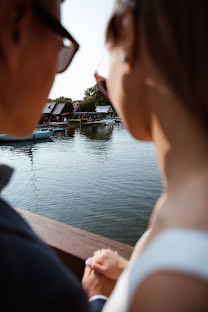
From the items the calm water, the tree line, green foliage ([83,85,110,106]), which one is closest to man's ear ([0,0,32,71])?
the calm water

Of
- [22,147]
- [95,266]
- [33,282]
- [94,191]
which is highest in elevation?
[33,282]

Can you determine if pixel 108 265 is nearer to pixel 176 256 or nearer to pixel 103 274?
pixel 103 274

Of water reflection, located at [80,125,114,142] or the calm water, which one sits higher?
water reflection, located at [80,125,114,142]

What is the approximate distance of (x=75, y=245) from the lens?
156cm

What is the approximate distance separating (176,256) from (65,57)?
81 cm

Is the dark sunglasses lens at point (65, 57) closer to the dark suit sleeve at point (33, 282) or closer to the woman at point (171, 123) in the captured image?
the woman at point (171, 123)

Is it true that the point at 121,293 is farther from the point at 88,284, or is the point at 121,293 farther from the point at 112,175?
the point at 112,175

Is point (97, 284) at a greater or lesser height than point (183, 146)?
lesser

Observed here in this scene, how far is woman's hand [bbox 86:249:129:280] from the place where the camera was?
1.12 meters

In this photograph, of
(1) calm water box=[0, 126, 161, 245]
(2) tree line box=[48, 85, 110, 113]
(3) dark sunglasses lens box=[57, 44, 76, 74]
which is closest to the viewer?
(3) dark sunglasses lens box=[57, 44, 76, 74]

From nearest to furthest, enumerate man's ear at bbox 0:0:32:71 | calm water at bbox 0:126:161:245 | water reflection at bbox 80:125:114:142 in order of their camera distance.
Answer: man's ear at bbox 0:0:32:71
calm water at bbox 0:126:161:245
water reflection at bbox 80:125:114:142

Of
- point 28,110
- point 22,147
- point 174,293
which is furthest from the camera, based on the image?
point 22,147

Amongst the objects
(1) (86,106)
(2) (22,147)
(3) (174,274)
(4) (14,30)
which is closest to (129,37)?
(4) (14,30)

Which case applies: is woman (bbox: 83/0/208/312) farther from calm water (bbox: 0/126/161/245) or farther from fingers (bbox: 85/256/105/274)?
calm water (bbox: 0/126/161/245)
